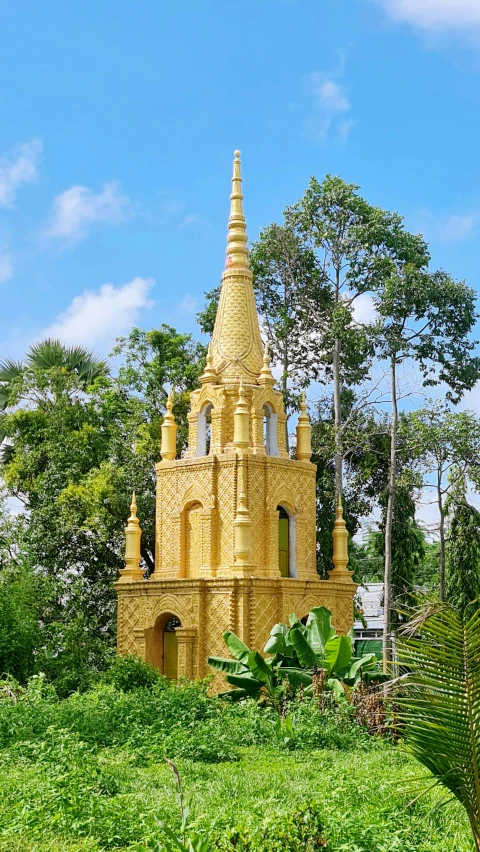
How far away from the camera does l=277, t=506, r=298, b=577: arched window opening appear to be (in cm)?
1716

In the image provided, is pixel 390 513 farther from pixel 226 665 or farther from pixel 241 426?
pixel 226 665

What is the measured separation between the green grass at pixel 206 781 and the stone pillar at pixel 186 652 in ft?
10.0

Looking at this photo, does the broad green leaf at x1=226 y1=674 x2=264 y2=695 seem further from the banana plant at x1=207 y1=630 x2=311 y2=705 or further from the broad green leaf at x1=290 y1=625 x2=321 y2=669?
the broad green leaf at x1=290 y1=625 x2=321 y2=669

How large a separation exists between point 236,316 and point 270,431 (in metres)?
2.19

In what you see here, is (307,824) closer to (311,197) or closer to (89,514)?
(89,514)

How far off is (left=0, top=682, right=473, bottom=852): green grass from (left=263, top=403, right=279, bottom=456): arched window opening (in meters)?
5.76

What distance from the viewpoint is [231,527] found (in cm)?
1636

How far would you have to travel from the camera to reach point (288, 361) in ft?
83.9

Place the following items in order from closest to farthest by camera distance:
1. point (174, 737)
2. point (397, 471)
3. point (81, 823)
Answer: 1. point (81, 823)
2. point (174, 737)
3. point (397, 471)

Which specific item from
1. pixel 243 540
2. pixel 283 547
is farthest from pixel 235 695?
pixel 283 547

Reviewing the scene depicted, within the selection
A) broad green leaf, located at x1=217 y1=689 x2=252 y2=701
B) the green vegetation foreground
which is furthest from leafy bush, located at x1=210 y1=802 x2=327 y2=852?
broad green leaf, located at x1=217 y1=689 x2=252 y2=701

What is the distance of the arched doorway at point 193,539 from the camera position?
16.9 meters

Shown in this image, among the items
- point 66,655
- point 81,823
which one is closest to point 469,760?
point 81,823

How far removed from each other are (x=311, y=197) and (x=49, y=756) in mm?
18434
